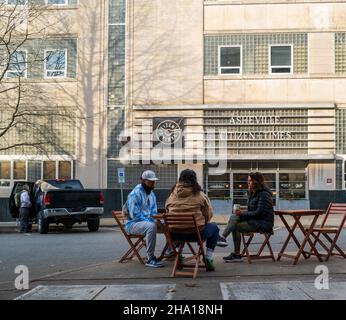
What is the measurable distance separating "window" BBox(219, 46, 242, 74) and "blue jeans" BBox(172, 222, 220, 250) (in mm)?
19620

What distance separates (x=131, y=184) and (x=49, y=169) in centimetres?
423

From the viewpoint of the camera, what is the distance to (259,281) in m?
7.86

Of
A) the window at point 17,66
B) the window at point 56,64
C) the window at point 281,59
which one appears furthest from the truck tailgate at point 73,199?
the window at point 281,59

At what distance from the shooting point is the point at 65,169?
1128 inches

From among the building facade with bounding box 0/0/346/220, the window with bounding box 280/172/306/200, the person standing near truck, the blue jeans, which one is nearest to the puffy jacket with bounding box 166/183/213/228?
the blue jeans

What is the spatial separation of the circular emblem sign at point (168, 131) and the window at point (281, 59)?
207 inches

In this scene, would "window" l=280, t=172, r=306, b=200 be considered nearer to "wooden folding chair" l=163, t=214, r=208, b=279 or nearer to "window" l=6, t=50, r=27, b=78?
"window" l=6, t=50, r=27, b=78

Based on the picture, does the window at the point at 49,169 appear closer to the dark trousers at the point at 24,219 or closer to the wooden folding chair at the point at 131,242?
the dark trousers at the point at 24,219

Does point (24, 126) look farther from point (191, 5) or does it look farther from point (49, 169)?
point (191, 5)

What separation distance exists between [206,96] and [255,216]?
18746 mm

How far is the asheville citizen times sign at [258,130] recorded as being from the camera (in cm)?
2716

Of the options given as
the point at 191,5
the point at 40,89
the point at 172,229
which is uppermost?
the point at 191,5

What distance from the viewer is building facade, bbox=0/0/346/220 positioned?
27219mm
